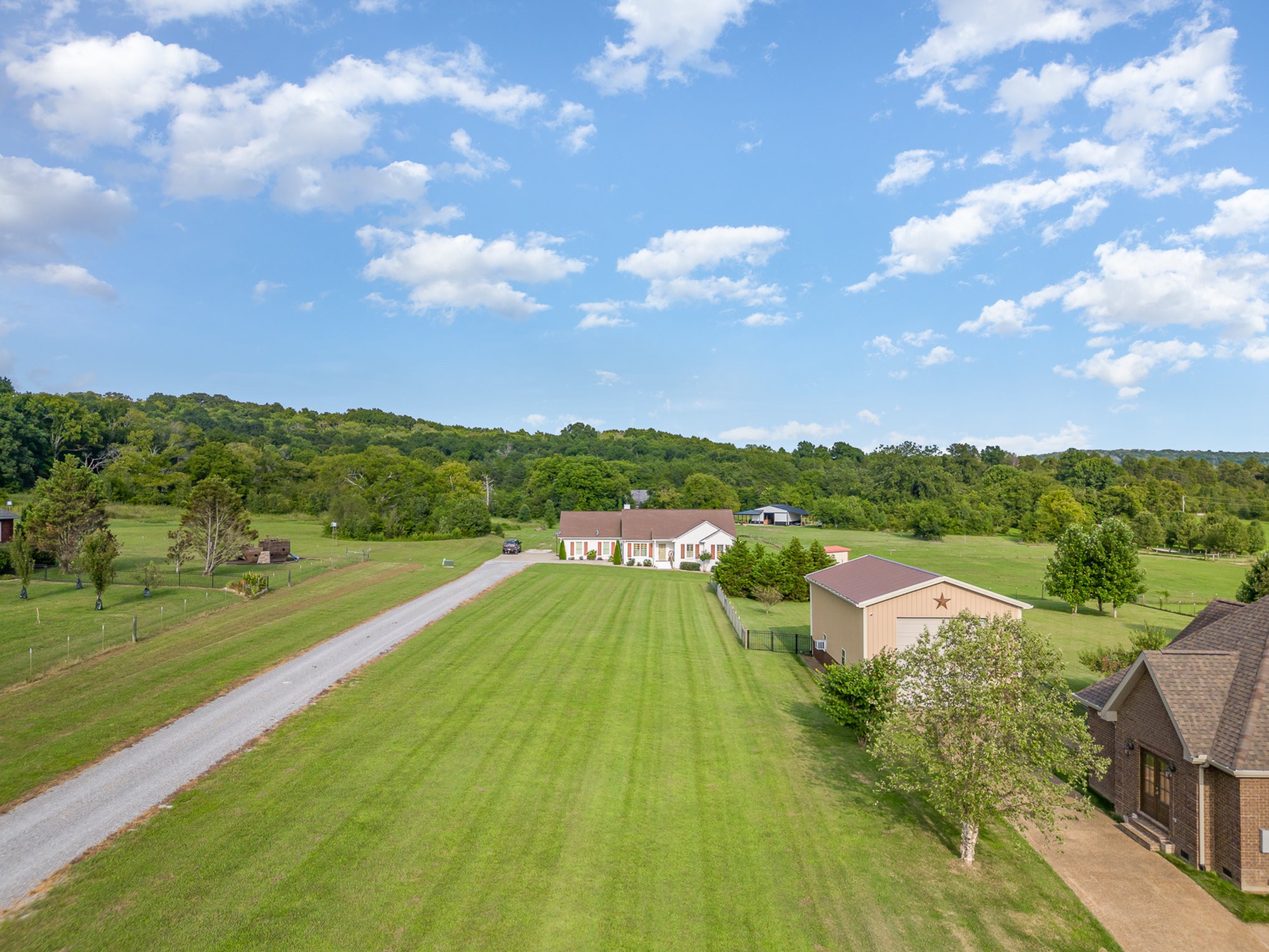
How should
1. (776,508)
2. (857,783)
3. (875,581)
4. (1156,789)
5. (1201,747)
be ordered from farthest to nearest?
1. (776,508)
2. (875,581)
3. (857,783)
4. (1156,789)
5. (1201,747)

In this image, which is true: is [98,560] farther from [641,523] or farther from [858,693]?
[641,523]

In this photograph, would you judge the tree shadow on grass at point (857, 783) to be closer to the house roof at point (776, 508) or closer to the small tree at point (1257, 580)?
the small tree at point (1257, 580)

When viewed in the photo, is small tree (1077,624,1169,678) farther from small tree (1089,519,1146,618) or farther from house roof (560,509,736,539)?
house roof (560,509,736,539)

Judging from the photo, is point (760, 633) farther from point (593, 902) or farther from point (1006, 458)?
point (1006, 458)

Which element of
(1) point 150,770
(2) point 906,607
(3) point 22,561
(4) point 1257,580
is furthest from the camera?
(4) point 1257,580

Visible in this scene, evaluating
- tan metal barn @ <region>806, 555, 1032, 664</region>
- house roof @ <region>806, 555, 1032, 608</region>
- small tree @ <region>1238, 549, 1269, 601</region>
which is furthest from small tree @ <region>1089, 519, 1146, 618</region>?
tan metal barn @ <region>806, 555, 1032, 664</region>

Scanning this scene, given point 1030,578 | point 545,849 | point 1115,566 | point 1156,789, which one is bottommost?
point 1030,578

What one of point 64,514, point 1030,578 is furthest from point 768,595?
point 64,514
